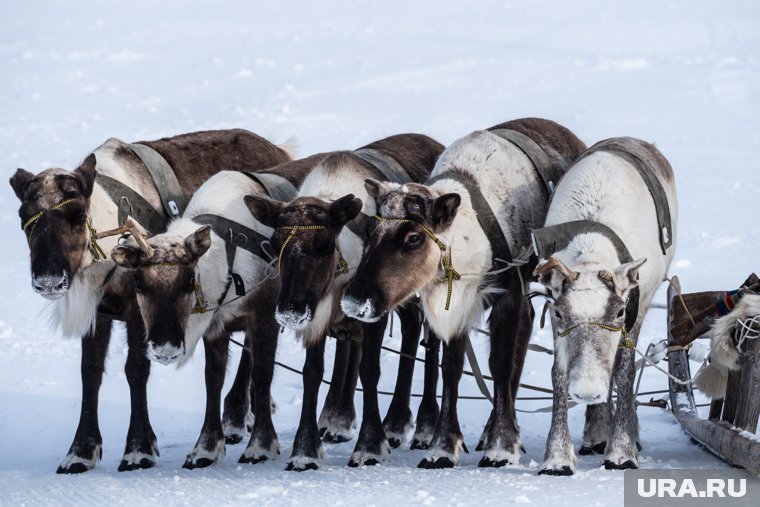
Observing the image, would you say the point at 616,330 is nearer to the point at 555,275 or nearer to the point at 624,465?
the point at 555,275

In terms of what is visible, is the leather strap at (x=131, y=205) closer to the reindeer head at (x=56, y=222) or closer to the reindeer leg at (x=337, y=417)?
the reindeer head at (x=56, y=222)

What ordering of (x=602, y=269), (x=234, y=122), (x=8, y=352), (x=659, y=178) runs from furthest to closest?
(x=234, y=122) < (x=8, y=352) < (x=659, y=178) < (x=602, y=269)

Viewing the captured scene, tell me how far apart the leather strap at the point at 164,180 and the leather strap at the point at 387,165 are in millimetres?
1351

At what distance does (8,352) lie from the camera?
12078mm

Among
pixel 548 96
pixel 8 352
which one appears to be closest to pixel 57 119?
pixel 548 96

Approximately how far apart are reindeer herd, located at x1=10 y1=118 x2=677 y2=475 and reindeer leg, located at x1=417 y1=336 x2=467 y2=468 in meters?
0.01

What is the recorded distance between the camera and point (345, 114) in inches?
899

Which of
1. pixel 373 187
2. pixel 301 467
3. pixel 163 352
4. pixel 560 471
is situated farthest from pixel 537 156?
pixel 163 352

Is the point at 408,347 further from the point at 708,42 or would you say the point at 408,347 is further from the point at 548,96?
the point at 708,42

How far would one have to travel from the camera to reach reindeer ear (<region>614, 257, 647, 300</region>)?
6.94 m

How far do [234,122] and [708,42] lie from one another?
11556mm

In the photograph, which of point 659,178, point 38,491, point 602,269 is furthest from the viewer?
point 659,178

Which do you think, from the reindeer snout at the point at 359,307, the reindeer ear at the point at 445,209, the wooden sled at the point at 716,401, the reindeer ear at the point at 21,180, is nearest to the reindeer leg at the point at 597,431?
the wooden sled at the point at 716,401

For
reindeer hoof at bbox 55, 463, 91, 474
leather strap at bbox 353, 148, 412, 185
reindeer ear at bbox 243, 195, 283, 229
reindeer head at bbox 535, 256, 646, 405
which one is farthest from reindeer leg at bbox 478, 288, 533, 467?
reindeer hoof at bbox 55, 463, 91, 474
